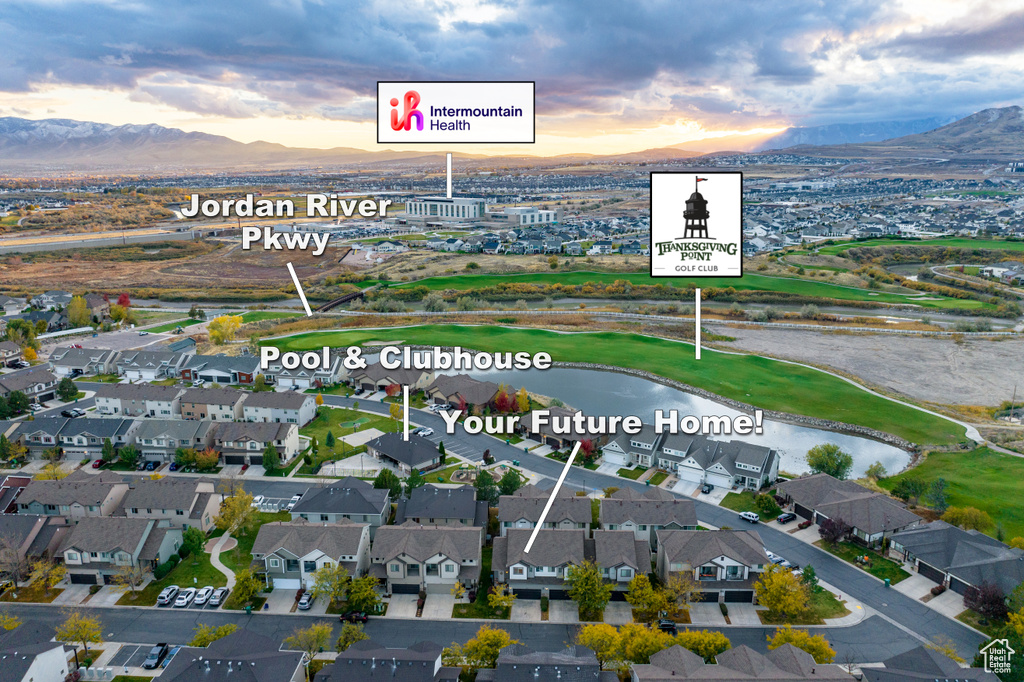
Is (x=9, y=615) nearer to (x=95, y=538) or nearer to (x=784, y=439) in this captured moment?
(x=95, y=538)

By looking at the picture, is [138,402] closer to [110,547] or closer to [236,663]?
[110,547]

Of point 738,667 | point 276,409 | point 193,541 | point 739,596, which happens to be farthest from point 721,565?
point 276,409

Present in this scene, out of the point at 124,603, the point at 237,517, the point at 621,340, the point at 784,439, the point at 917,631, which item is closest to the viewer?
the point at 917,631

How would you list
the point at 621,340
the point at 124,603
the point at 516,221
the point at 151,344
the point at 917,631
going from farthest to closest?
the point at 516,221, the point at 621,340, the point at 151,344, the point at 124,603, the point at 917,631

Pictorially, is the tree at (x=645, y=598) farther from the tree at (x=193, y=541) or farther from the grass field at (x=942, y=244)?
the grass field at (x=942, y=244)

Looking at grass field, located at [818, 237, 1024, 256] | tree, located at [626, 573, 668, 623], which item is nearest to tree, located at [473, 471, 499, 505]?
tree, located at [626, 573, 668, 623]

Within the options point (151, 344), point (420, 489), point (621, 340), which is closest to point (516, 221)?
point (621, 340)
